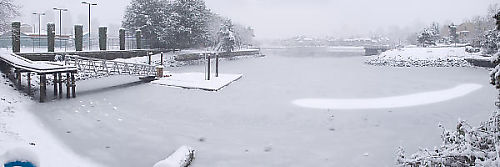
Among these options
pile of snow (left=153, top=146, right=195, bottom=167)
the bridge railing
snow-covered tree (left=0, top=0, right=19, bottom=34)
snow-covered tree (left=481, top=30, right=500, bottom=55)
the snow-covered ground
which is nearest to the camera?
pile of snow (left=153, top=146, right=195, bottom=167)

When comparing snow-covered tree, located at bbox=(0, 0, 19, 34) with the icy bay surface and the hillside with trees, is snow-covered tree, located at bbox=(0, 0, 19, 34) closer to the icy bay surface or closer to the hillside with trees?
the icy bay surface

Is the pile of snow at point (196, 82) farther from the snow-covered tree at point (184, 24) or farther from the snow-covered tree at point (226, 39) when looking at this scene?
the snow-covered tree at point (226, 39)

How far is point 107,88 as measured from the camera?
23.0 m

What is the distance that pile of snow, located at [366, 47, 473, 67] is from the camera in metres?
46.6

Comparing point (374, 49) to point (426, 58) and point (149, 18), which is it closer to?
point (426, 58)

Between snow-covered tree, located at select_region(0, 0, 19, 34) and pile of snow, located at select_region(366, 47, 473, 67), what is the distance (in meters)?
39.0

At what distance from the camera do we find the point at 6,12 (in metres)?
25.1

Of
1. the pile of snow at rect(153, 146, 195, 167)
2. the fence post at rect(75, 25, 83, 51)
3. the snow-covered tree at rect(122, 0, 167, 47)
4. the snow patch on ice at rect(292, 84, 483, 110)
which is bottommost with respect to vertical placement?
the pile of snow at rect(153, 146, 195, 167)

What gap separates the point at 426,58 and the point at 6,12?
43460 millimetres

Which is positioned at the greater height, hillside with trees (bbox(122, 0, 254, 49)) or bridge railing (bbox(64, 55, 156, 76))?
hillside with trees (bbox(122, 0, 254, 49))

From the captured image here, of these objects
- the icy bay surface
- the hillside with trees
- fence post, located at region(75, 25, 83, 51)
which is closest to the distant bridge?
the hillside with trees

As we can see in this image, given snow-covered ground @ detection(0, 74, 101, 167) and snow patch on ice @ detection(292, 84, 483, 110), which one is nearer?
snow-covered ground @ detection(0, 74, 101, 167)

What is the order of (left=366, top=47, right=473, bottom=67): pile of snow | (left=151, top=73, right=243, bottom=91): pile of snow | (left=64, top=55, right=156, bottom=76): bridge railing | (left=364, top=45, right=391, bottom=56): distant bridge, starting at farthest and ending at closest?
1. (left=364, top=45, right=391, bottom=56): distant bridge
2. (left=366, top=47, right=473, bottom=67): pile of snow
3. (left=151, top=73, right=243, bottom=91): pile of snow
4. (left=64, top=55, right=156, bottom=76): bridge railing

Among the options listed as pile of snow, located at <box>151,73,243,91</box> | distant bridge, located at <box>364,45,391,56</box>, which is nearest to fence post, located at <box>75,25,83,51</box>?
pile of snow, located at <box>151,73,243,91</box>
